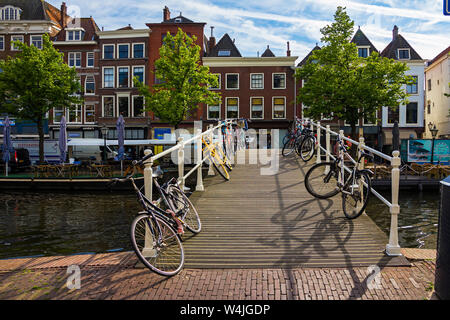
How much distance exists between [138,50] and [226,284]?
134 feet

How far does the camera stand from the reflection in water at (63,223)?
9.77 meters

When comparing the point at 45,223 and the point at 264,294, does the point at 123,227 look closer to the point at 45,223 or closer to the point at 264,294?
the point at 45,223

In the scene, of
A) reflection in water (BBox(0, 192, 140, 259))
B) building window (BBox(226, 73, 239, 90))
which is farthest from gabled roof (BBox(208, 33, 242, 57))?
reflection in water (BBox(0, 192, 140, 259))

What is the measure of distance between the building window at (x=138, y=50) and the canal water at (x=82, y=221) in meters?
24.7

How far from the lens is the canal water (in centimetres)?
990

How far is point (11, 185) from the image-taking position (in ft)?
71.5

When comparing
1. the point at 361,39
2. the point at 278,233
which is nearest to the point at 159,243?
the point at 278,233

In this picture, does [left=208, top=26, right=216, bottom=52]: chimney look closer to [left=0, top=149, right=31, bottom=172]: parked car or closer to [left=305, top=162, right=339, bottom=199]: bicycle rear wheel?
[left=0, top=149, right=31, bottom=172]: parked car

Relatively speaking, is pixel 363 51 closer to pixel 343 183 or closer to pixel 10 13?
A: pixel 343 183

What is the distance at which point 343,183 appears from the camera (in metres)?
6.68

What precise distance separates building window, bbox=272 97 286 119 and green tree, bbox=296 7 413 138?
998cm

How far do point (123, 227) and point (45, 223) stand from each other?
2.75 metres

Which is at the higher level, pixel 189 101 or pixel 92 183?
pixel 189 101

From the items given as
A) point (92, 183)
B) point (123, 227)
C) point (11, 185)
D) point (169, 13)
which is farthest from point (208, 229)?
point (169, 13)
